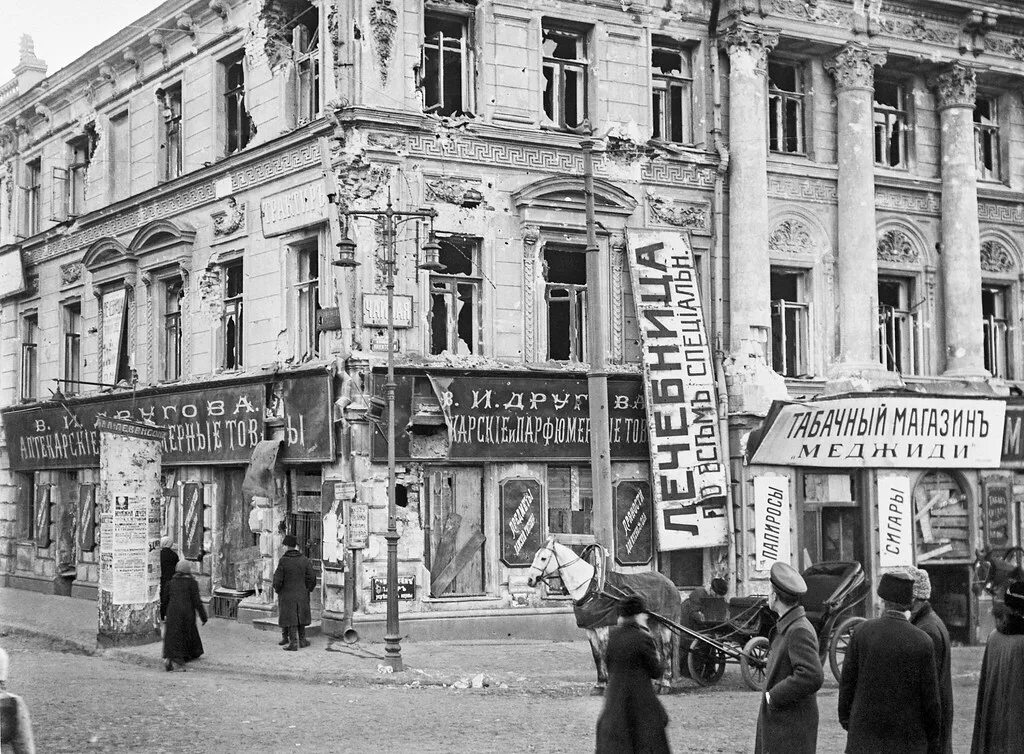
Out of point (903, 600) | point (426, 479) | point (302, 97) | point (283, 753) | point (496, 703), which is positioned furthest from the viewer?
point (302, 97)

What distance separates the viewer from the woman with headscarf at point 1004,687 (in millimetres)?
7395

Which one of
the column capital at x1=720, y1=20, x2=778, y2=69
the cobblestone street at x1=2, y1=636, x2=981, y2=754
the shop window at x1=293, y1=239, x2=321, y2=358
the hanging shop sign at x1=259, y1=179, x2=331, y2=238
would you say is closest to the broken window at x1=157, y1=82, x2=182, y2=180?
the hanging shop sign at x1=259, y1=179, x2=331, y2=238

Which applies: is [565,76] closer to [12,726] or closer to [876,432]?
[876,432]

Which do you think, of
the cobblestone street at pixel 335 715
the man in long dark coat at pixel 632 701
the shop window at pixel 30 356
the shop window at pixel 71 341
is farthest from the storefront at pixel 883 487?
the shop window at pixel 30 356

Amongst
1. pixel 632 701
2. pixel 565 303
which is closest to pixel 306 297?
pixel 565 303

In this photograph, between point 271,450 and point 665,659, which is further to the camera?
point 271,450

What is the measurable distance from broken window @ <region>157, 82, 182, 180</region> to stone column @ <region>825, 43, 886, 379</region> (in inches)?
521

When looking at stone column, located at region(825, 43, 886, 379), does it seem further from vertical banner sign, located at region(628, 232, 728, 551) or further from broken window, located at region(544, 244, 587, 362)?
broken window, located at region(544, 244, 587, 362)

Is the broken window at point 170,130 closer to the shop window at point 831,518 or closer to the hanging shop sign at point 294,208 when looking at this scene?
the hanging shop sign at point 294,208

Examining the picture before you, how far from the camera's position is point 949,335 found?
25.8m

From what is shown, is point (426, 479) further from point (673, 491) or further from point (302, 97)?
point (302, 97)

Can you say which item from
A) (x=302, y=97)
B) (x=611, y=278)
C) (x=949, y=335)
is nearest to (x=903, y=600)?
(x=611, y=278)

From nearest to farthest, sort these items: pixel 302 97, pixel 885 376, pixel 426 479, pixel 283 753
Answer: pixel 283 753
pixel 426 479
pixel 302 97
pixel 885 376

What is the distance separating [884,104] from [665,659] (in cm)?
1484
